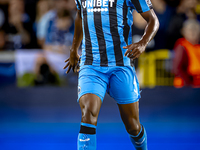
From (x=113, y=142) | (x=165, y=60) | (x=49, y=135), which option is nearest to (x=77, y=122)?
(x=49, y=135)

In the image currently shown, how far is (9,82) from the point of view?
6.24 m

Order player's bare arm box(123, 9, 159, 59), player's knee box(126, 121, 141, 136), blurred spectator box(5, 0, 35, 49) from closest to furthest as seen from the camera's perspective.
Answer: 1. player's bare arm box(123, 9, 159, 59)
2. player's knee box(126, 121, 141, 136)
3. blurred spectator box(5, 0, 35, 49)

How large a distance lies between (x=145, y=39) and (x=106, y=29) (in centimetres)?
Answer: 35

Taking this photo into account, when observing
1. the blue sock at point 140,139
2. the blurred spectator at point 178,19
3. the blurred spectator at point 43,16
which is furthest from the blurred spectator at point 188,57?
the blue sock at point 140,139

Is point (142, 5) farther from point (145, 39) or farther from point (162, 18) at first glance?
point (162, 18)

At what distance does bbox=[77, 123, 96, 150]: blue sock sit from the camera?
222 cm

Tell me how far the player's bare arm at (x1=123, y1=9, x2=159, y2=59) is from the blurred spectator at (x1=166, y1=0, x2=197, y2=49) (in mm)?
3658

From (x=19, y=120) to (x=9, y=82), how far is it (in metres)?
1.24

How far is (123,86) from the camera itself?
256cm

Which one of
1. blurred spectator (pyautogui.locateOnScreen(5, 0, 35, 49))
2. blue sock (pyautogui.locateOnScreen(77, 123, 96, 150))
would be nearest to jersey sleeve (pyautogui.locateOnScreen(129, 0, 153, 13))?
blue sock (pyautogui.locateOnScreen(77, 123, 96, 150))

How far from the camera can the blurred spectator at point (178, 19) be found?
605cm

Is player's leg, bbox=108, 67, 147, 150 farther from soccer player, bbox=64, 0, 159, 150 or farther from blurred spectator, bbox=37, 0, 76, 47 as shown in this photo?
blurred spectator, bbox=37, 0, 76, 47

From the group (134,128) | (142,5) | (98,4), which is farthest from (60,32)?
(134,128)

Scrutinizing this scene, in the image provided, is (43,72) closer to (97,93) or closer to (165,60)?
(165,60)
